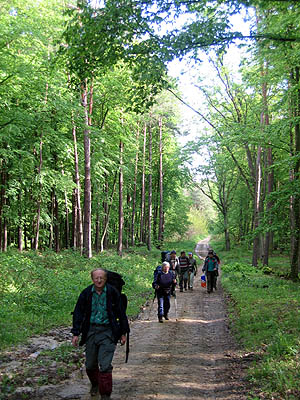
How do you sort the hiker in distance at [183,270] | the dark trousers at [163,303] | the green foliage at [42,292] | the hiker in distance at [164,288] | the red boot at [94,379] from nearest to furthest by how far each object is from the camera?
the red boot at [94,379] → the green foliage at [42,292] → the dark trousers at [163,303] → the hiker in distance at [164,288] → the hiker in distance at [183,270]

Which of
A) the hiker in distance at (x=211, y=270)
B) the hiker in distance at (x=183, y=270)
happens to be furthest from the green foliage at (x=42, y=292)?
the hiker in distance at (x=211, y=270)

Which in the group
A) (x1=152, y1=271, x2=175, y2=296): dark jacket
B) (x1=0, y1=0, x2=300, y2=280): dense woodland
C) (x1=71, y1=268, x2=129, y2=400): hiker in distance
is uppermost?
(x1=0, y1=0, x2=300, y2=280): dense woodland

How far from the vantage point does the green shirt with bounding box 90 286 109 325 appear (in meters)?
4.76

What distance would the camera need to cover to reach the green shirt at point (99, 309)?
4758mm

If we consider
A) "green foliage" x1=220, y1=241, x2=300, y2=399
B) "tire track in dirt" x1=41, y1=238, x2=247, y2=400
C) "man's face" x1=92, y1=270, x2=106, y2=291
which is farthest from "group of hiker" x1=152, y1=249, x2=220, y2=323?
"man's face" x1=92, y1=270, x2=106, y2=291

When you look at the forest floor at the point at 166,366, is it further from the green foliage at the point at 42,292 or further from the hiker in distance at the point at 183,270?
the hiker in distance at the point at 183,270

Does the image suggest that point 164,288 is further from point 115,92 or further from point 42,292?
point 115,92

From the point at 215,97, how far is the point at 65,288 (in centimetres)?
1794

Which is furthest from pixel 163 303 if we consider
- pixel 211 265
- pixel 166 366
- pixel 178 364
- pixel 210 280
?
pixel 211 265

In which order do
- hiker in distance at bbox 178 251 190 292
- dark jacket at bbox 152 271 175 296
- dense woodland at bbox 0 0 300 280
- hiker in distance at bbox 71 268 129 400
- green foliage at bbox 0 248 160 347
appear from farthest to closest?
hiker in distance at bbox 178 251 190 292 < dark jacket at bbox 152 271 175 296 < green foliage at bbox 0 248 160 347 < dense woodland at bbox 0 0 300 280 < hiker in distance at bbox 71 268 129 400

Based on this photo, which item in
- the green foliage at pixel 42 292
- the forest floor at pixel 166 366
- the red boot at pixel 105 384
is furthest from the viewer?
the green foliage at pixel 42 292

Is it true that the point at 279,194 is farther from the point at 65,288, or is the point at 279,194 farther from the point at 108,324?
the point at 108,324

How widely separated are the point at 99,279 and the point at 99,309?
445 mm

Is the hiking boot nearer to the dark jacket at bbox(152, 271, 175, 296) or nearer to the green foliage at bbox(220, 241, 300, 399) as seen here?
the green foliage at bbox(220, 241, 300, 399)
